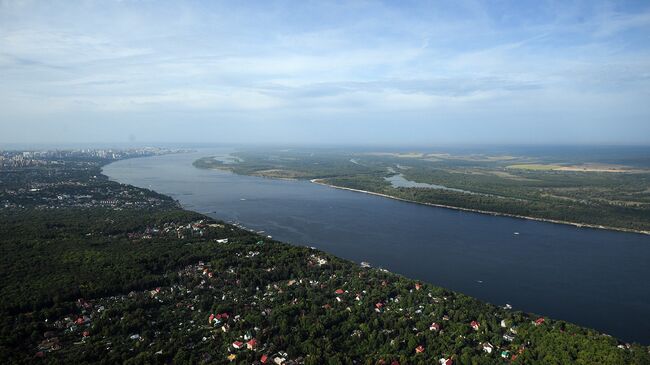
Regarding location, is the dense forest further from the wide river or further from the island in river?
the island in river

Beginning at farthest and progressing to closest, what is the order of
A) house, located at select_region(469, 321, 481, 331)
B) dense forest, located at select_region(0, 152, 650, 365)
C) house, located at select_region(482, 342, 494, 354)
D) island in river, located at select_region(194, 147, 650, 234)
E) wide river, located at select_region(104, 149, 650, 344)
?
island in river, located at select_region(194, 147, 650, 234), wide river, located at select_region(104, 149, 650, 344), house, located at select_region(469, 321, 481, 331), house, located at select_region(482, 342, 494, 354), dense forest, located at select_region(0, 152, 650, 365)

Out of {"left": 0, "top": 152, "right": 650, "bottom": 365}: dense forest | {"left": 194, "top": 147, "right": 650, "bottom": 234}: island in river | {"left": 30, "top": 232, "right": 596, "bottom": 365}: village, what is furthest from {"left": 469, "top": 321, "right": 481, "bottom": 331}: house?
{"left": 194, "top": 147, "right": 650, "bottom": 234}: island in river

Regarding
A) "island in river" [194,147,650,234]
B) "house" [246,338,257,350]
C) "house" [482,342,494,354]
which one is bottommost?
"house" [246,338,257,350]

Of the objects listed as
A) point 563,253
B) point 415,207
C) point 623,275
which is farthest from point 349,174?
point 623,275

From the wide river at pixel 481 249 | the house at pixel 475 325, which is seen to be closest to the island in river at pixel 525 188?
the wide river at pixel 481 249

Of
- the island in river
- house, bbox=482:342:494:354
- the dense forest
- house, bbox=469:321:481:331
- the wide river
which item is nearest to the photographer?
the dense forest

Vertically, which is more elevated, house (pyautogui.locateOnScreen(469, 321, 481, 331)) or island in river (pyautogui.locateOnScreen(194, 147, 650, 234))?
island in river (pyautogui.locateOnScreen(194, 147, 650, 234))

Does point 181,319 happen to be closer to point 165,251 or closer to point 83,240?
point 165,251
